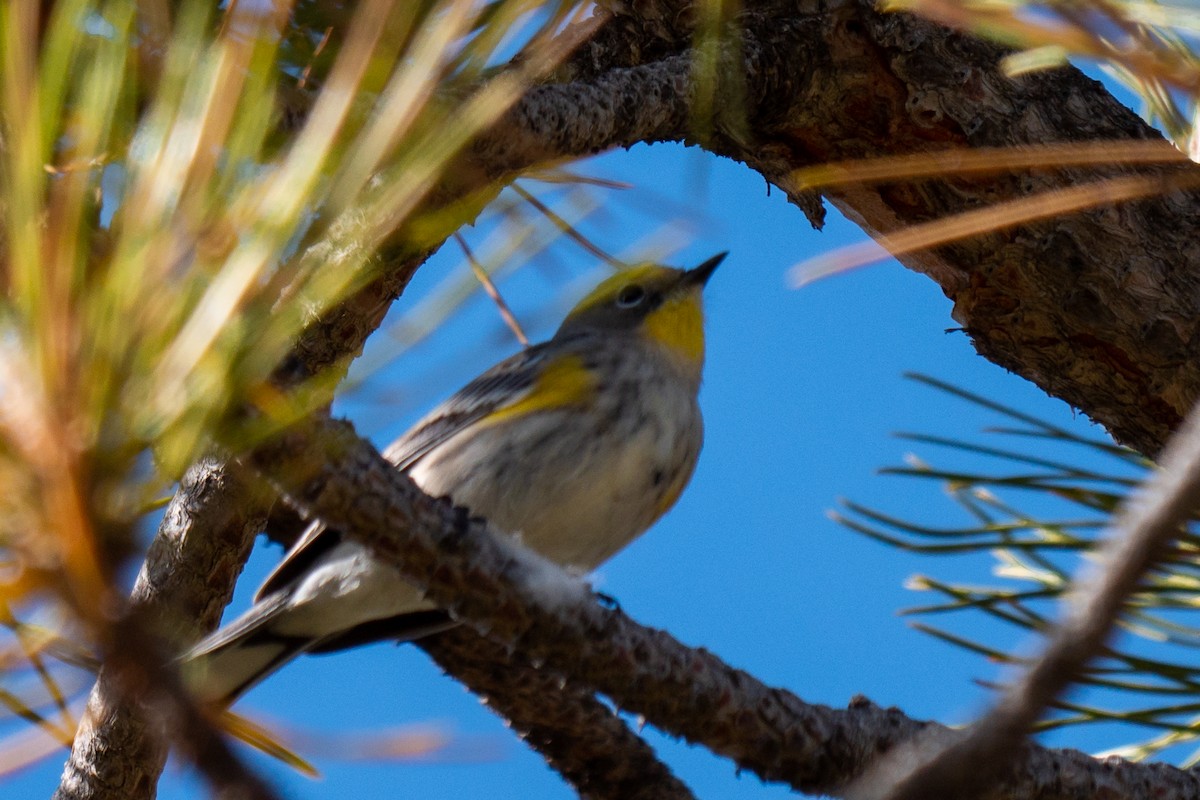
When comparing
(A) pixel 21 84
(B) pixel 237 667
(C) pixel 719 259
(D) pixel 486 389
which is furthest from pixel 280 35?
(C) pixel 719 259

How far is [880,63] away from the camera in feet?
7.84

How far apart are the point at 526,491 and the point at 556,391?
0.31 metres

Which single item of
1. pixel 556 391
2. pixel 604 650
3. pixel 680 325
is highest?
pixel 680 325

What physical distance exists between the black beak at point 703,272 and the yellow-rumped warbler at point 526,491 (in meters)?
0.64

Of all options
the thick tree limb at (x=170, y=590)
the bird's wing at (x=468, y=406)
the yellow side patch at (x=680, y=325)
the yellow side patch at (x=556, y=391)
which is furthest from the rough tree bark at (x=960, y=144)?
the yellow side patch at (x=680, y=325)

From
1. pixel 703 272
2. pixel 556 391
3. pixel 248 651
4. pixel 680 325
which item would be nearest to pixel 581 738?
pixel 248 651

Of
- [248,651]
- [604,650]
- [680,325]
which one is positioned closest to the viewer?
[604,650]

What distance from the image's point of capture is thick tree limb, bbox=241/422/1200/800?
1323 millimetres

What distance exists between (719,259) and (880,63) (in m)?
1.67

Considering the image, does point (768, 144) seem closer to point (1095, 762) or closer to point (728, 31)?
point (728, 31)

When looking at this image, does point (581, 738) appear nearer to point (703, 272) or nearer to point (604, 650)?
point (604, 650)

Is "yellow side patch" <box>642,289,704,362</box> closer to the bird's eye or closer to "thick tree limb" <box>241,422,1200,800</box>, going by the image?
the bird's eye

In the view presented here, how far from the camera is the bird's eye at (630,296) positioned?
4.11m

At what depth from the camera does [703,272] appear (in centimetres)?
403
